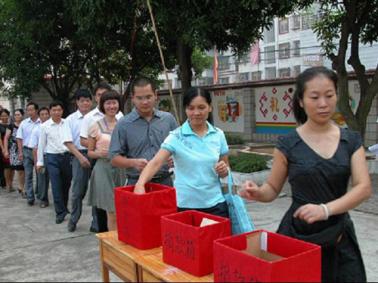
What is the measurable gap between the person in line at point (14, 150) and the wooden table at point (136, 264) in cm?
595

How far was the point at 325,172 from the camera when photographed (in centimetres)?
215

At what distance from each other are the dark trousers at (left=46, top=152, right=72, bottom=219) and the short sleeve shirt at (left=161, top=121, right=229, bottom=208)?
353 centimetres

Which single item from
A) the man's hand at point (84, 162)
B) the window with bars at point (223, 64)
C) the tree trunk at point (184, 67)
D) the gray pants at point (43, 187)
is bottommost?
the gray pants at point (43, 187)

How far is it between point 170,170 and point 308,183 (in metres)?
1.67

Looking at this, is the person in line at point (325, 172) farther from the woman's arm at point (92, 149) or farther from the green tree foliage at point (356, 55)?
the green tree foliage at point (356, 55)

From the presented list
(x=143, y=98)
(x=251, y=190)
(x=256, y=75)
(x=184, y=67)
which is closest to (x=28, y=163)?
(x=184, y=67)

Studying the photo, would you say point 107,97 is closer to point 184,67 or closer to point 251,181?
point 251,181

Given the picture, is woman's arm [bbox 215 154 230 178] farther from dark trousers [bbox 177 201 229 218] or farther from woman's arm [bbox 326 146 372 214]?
woman's arm [bbox 326 146 372 214]

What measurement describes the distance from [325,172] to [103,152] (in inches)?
114

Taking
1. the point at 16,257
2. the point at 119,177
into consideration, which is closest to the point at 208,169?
the point at 119,177

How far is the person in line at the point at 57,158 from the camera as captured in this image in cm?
632

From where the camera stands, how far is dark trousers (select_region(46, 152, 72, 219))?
20.7ft

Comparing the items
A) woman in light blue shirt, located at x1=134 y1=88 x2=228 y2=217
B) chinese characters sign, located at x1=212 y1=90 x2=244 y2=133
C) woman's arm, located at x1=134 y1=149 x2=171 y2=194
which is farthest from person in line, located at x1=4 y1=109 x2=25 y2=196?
chinese characters sign, located at x1=212 y1=90 x2=244 y2=133

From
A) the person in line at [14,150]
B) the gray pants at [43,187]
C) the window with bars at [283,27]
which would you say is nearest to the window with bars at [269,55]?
the window with bars at [283,27]
